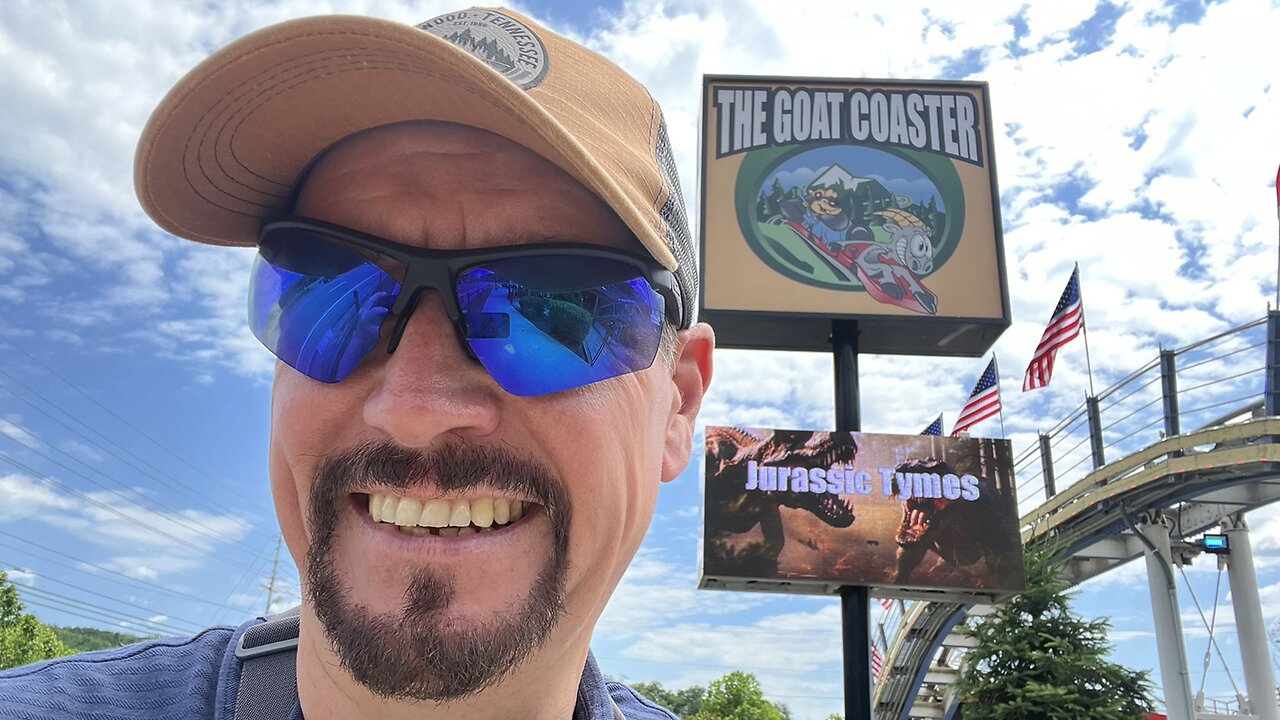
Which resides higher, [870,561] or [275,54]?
[870,561]

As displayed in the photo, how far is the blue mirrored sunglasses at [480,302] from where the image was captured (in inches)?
52.6

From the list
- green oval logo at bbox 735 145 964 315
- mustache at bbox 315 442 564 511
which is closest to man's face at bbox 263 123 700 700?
mustache at bbox 315 442 564 511

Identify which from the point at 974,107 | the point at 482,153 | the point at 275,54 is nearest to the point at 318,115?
the point at 275,54

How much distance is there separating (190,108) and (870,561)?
1292 centimetres

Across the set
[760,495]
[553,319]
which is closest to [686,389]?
[553,319]

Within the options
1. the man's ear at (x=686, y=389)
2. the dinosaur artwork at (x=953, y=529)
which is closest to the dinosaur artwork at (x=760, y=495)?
the dinosaur artwork at (x=953, y=529)

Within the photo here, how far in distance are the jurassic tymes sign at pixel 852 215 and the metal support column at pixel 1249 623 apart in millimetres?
5398

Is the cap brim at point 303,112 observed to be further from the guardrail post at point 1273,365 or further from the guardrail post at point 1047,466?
the guardrail post at point 1047,466

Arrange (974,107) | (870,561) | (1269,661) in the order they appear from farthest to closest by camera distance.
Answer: (974,107), (1269,661), (870,561)

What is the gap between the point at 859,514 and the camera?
13.2m

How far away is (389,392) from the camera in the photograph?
1267 mm

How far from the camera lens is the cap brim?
4.14 ft

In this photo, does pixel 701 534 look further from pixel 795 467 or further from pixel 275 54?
pixel 275 54

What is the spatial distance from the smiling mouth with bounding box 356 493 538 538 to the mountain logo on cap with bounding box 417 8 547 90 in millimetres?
675
